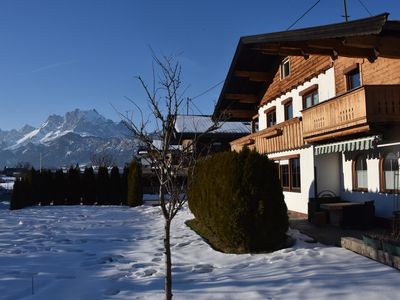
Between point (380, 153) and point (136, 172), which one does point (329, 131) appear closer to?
point (380, 153)

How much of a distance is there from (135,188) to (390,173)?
15615mm

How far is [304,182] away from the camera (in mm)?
15523

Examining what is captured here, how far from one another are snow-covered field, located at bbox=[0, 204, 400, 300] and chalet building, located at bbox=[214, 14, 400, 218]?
305 centimetres

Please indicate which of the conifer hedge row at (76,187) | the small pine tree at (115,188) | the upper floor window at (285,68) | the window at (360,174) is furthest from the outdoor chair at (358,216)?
the small pine tree at (115,188)

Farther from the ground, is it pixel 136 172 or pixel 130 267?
pixel 136 172

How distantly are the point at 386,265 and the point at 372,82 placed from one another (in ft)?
24.0

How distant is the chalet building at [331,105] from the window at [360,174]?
35 millimetres

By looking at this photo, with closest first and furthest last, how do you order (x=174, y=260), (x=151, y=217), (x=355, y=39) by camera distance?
(x=174, y=260)
(x=355, y=39)
(x=151, y=217)

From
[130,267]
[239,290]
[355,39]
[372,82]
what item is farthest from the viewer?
[372,82]

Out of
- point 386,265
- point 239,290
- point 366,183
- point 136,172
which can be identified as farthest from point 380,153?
point 136,172

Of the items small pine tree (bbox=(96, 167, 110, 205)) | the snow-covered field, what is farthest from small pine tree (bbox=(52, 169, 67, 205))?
the snow-covered field

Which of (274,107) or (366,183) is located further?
(274,107)

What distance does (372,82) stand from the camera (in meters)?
12.2

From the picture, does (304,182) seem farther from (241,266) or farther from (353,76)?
(241,266)
